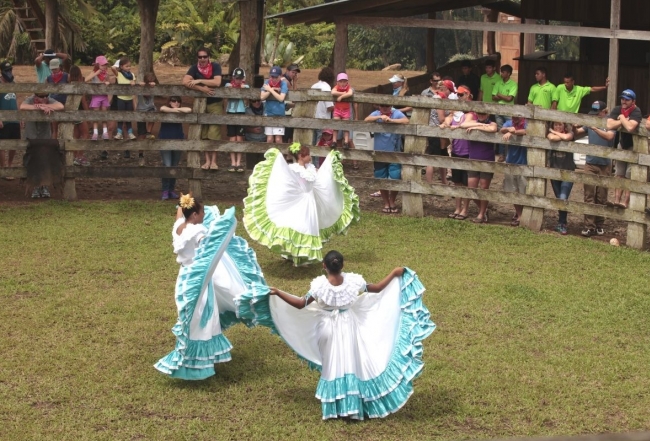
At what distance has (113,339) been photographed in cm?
986

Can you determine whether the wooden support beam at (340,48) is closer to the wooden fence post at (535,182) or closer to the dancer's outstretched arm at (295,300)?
the wooden fence post at (535,182)

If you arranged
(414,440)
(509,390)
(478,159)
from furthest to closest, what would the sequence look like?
(478,159)
(509,390)
(414,440)

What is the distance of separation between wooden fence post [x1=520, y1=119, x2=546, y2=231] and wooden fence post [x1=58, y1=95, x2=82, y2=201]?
634 cm

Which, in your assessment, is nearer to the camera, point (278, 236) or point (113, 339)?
point (113, 339)

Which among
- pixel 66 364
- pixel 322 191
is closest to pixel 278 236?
pixel 322 191

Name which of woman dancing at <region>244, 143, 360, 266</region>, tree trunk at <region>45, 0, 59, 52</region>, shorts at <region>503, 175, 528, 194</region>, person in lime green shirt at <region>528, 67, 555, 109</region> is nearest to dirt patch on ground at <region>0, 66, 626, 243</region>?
shorts at <region>503, 175, 528, 194</region>

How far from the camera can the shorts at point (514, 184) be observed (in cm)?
1450

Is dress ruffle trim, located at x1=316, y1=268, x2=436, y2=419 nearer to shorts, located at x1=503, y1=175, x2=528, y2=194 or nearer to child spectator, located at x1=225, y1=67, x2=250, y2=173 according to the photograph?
shorts, located at x1=503, y1=175, x2=528, y2=194

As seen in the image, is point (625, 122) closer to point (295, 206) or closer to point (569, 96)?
point (569, 96)

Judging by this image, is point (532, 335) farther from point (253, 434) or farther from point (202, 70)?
point (202, 70)

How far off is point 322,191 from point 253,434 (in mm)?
4777

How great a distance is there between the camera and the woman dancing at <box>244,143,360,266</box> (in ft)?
38.3

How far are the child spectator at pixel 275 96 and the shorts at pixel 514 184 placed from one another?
3.42 meters

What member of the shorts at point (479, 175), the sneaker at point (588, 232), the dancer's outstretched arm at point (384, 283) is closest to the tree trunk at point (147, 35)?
the shorts at point (479, 175)
